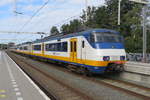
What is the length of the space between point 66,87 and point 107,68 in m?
2.90

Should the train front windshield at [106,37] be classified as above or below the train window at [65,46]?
above

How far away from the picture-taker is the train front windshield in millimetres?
10803

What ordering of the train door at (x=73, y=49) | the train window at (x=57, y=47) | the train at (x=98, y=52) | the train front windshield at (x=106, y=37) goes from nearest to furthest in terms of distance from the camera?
the train at (x=98, y=52)
the train front windshield at (x=106, y=37)
the train door at (x=73, y=49)
the train window at (x=57, y=47)

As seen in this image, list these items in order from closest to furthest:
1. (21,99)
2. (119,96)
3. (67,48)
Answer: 1. (21,99)
2. (119,96)
3. (67,48)

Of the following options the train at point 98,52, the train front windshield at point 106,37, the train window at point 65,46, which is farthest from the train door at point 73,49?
the train front windshield at point 106,37

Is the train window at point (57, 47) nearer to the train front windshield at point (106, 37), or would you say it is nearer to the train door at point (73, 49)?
the train door at point (73, 49)

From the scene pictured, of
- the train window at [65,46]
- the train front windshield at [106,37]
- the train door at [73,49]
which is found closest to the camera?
the train front windshield at [106,37]

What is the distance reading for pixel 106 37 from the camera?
11109 mm

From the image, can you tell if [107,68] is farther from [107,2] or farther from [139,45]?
[107,2]

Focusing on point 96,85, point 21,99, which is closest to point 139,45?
point 96,85

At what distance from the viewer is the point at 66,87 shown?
9078mm

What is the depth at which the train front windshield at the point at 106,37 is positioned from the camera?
1080 cm

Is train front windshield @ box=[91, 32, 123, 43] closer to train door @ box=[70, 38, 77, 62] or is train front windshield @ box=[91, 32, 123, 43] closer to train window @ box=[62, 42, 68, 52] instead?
train door @ box=[70, 38, 77, 62]

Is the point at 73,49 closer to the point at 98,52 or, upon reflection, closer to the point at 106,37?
the point at 106,37
